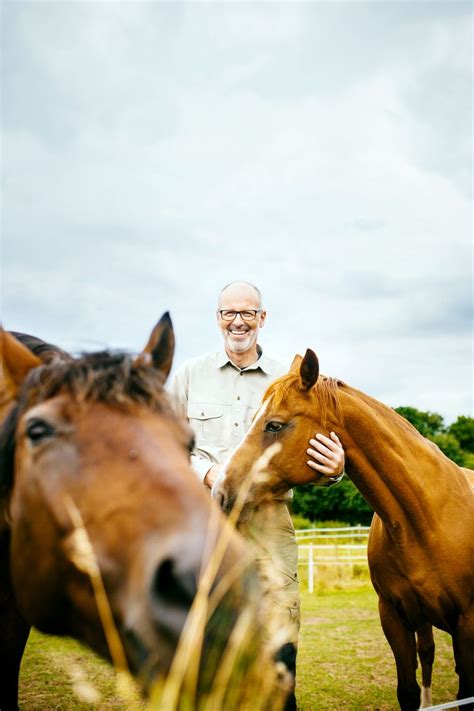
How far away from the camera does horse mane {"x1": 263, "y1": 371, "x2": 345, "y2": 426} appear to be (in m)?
4.14

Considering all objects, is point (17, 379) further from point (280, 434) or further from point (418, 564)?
point (418, 564)

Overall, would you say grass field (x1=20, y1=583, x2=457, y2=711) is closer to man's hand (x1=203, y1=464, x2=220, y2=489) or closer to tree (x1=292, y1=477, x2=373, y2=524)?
man's hand (x1=203, y1=464, x2=220, y2=489)

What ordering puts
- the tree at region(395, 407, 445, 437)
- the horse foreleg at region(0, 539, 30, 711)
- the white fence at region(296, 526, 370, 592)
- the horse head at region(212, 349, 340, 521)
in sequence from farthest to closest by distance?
the tree at region(395, 407, 445, 437) → the white fence at region(296, 526, 370, 592) → the horse head at region(212, 349, 340, 521) → the horse foreleg at region(0, 539, 30, 711)

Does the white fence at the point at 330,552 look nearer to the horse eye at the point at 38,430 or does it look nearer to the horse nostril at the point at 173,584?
the horse eye at the point at 38,430

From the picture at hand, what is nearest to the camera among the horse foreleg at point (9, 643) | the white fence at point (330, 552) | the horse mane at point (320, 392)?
the horse foreleg at point (9, 643)

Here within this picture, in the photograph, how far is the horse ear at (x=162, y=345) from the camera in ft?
8.05

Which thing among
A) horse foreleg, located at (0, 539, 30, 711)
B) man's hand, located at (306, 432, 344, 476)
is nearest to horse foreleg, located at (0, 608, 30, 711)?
horse foreleg, located at (0, 539, 30, 711)

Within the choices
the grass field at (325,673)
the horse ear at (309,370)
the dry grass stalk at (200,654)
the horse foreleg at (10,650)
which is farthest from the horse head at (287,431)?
the dry grass stalk at (200,654)

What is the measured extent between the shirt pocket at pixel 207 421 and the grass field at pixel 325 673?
185 centimetres

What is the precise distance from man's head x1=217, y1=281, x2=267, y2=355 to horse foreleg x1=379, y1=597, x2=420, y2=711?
2.57 meters

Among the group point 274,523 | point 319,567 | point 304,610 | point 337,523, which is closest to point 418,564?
point 274,523

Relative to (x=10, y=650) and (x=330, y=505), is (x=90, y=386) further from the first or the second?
(x=330, y=505)

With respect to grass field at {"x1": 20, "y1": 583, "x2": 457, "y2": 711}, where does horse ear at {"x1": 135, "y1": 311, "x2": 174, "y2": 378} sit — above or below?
above

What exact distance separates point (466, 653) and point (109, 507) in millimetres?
3597
